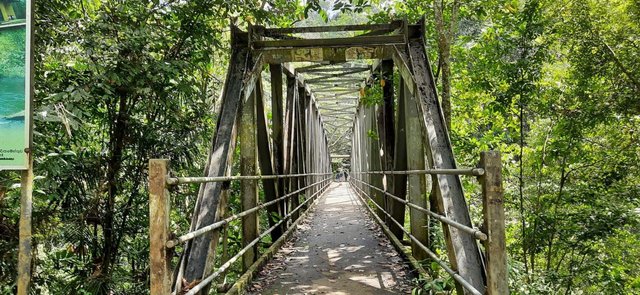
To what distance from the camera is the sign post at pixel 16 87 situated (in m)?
2.21

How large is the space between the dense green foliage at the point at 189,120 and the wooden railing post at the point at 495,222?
8.21 feet

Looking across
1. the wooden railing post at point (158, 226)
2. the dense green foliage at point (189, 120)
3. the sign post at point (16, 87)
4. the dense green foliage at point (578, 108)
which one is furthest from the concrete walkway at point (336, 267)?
the sign post at point (16, 87)

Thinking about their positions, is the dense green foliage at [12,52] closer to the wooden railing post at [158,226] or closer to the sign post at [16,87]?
the sign post at [16,87]

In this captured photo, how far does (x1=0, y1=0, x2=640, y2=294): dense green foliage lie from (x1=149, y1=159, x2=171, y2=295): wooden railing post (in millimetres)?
1271

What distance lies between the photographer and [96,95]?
4363 mm

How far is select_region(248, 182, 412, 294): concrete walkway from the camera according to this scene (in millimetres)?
4340

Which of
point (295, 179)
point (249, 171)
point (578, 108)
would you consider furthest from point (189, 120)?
point (578, 108)

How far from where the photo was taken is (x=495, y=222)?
2.30 metres

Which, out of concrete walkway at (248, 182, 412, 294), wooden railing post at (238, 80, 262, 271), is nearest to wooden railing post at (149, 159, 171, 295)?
concrete walkway at (248, 182, 412, 294)

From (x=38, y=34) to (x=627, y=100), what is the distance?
7897 millimetres

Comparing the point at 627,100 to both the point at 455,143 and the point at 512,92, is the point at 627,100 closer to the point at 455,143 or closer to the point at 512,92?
the point at 512,92

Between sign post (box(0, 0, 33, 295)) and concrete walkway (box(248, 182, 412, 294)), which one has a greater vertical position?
sign post (box(0, 0, 33, 295))

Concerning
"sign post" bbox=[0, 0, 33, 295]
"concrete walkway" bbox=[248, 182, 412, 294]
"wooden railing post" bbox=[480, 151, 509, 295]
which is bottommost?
"concrete walkway" bbox=[248, 182, 412, 294]

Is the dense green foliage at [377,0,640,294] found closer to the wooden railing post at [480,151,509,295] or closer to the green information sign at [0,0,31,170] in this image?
the wooden railing post at [480,151,509,295]
